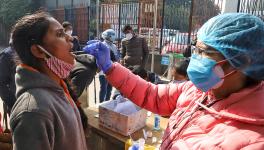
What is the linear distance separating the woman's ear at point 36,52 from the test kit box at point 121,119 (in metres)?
1.17

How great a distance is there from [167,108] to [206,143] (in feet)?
2.21

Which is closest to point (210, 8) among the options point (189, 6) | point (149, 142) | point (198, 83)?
point (189, 6)

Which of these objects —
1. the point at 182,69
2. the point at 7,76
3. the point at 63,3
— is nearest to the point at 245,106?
the point at 182,69

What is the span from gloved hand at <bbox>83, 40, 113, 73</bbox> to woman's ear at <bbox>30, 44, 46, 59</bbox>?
0.61 metres

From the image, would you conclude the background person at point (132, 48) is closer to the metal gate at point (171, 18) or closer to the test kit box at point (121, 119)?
the metal gate at point (171, 18)

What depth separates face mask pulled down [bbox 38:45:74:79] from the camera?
1.49m

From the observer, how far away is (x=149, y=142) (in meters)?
2.46

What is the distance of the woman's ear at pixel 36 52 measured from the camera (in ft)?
4.73

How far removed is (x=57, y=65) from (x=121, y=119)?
1.10 metres

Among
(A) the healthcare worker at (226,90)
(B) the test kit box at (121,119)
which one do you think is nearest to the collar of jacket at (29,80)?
(A) the healthcare worker at (226,90)

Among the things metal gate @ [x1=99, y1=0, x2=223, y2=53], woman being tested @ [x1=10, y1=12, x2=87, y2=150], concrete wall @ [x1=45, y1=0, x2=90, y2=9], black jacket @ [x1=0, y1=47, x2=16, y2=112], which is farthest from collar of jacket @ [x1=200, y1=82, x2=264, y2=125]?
concrete wall @ [x1=45, y1=0, x2=90, y2=9]

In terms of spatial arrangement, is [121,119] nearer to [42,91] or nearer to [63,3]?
[42,91]

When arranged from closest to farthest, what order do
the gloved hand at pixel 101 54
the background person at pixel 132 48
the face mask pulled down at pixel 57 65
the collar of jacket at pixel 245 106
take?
1. the collar of jacket at pixel 245 106
2. the face mask pulled down at pixel 57 65
3. the gloved hand at pixel 101 54
4. the background person at pixel 132 48

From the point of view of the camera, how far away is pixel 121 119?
2480 mm
